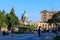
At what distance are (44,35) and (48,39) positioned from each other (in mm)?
388

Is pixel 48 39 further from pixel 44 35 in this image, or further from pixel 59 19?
pixel 59 19

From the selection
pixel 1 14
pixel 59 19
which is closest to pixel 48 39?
pixel 59 19

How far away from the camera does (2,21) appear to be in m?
66.9

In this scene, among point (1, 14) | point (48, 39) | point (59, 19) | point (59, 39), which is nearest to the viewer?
point (59, 39)

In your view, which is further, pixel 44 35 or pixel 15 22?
pixel 15 22

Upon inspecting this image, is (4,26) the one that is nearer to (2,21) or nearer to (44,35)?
(2,21)

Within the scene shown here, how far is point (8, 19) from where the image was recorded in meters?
83.1

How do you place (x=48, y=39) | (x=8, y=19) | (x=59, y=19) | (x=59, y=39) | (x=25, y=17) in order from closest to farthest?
(x=59, y=39), (x=48, y=39), (x=59, y=19), (x=8, y=19), (x=25, y=17)

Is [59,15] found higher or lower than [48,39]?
higher

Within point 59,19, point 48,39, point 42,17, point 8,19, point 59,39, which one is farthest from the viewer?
point 42,17

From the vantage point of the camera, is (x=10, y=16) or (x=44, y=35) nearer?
(x=44, y=35)

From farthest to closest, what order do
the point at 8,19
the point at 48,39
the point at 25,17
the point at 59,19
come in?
1. the point at 25,17
2. the point at 8,19
3. the point at 59,19
4. the point at 48,39

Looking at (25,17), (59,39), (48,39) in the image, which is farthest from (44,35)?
(25,17)

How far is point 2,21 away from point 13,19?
1718 cm
